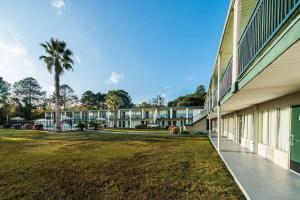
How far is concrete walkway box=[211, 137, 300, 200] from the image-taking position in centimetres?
473

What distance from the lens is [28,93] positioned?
71688 millimetres

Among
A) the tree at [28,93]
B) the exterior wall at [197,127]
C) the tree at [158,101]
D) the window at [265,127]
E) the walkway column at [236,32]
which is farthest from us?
the tree at [158,101]

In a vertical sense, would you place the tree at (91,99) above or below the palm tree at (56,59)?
below

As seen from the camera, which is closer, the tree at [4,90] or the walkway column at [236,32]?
the walkway column at [236,32]

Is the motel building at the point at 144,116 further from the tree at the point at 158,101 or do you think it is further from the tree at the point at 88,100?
the tree at the point at 158,101

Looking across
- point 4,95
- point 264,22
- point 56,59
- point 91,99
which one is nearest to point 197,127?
point 56,59

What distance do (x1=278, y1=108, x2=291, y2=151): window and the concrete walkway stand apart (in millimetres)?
814

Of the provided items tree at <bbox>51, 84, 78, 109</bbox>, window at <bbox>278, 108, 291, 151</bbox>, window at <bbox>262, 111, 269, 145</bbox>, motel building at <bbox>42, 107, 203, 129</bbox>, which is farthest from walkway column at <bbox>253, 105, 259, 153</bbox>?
tree at <bbox>51, 84, 78, 109</bbox>

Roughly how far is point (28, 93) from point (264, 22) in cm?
8066

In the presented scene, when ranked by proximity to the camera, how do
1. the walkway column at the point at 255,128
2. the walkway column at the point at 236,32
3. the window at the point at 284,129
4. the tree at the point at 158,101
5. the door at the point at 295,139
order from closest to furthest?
the walkway column at the point at 236,32
the door at the point at 295,139
the window at the point at 284,129
the walkway column at the point at 255,128
the tree at the point at 158,101

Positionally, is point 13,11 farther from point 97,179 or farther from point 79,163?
point 97,179

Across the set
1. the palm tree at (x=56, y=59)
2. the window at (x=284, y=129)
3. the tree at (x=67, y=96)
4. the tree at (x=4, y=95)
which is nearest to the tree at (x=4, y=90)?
the tree at (x=4, y=95)

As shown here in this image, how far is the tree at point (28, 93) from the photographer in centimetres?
6529

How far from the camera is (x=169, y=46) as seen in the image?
126 ft
